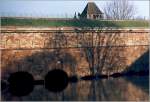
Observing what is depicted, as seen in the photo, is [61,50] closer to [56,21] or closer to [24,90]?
[56,21]

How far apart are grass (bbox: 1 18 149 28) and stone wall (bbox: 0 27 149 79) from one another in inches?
30.3

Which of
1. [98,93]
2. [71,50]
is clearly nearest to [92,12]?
[71,50]

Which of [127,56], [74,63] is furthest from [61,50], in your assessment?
[127,56]

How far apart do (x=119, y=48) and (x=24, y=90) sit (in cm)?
974

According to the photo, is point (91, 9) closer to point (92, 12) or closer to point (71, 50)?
point (92, 12)

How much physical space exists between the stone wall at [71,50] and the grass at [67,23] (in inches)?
30.3

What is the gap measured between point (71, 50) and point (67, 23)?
8.11 ft

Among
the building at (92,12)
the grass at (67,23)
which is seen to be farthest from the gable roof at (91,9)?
the grass at (67,23)

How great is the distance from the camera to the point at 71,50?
28.6 meters

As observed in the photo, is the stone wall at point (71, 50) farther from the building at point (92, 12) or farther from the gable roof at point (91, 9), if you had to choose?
the gable roof at point (91, 9)

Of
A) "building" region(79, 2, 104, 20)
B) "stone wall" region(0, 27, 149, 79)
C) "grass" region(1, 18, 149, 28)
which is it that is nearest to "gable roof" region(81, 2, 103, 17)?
"building" region(79, 2, 104, 20)

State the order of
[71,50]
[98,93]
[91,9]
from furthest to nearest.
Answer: [91,9]
[71,50]
[98,93]

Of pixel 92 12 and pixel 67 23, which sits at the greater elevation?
pixel 92 12

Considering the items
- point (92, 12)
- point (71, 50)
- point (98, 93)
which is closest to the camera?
point (98, 93)
